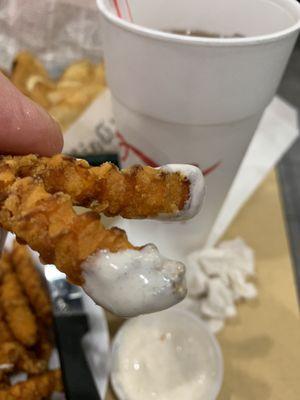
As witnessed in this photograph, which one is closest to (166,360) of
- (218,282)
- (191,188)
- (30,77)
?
(218,282)

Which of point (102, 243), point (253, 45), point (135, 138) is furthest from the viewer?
point (135, 138)

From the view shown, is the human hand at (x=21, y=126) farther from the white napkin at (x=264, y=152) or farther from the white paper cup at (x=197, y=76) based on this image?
the white napkin at (x=264, y=152)

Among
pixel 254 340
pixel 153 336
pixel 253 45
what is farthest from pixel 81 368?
pixel 253 45

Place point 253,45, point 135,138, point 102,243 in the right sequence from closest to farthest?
point 102,243
point 253,45
point 135,138

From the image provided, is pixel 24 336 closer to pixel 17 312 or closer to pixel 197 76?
pixel 17 312

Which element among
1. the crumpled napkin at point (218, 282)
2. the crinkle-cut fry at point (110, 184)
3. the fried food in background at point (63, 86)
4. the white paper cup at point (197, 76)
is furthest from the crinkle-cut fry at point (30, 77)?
the crinkle-cut fry at point (110, 184)

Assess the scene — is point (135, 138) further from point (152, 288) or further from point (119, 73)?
point (152, 288)
